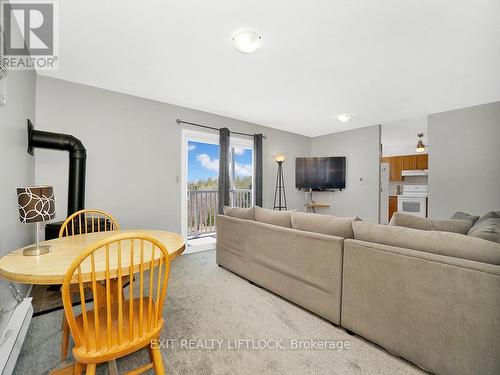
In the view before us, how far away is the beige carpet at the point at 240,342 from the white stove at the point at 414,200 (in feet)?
17.3

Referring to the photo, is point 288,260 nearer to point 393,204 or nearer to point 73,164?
point 73,164

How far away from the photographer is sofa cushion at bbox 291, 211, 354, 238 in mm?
1907

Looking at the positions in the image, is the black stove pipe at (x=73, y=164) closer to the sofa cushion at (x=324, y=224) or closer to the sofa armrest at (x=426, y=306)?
the sofa cushion at (x=324, y=224)

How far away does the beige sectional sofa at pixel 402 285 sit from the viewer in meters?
1.24

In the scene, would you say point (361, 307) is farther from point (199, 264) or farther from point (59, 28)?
point (59, 28)

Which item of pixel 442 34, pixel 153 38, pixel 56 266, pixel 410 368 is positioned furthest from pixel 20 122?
pixel 442 34

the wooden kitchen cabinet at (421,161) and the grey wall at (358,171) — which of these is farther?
the wooden kitchen cabinet at (421,161)

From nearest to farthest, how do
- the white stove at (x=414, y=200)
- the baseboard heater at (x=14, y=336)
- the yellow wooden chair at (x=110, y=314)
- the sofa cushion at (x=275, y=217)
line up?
the yellow wooden chair at (x=110, y=314)
the baseboard heater at (x=14, y=336)
the sofa cushion at (x=275, y=217)
the white stove at (x=414, y=200)

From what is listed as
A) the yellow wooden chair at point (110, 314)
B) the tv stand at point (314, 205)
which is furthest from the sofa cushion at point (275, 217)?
the tv stand at point (314, 205)

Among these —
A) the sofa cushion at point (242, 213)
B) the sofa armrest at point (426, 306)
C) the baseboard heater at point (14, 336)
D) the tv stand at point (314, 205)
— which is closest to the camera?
the sofa armrest at point (426, 306)

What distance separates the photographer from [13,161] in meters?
1.96

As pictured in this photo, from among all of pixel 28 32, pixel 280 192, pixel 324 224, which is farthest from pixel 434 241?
pixel 280 192

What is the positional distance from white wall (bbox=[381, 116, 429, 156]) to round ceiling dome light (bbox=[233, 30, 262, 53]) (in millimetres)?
3906

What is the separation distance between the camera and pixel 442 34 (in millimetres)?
2012
